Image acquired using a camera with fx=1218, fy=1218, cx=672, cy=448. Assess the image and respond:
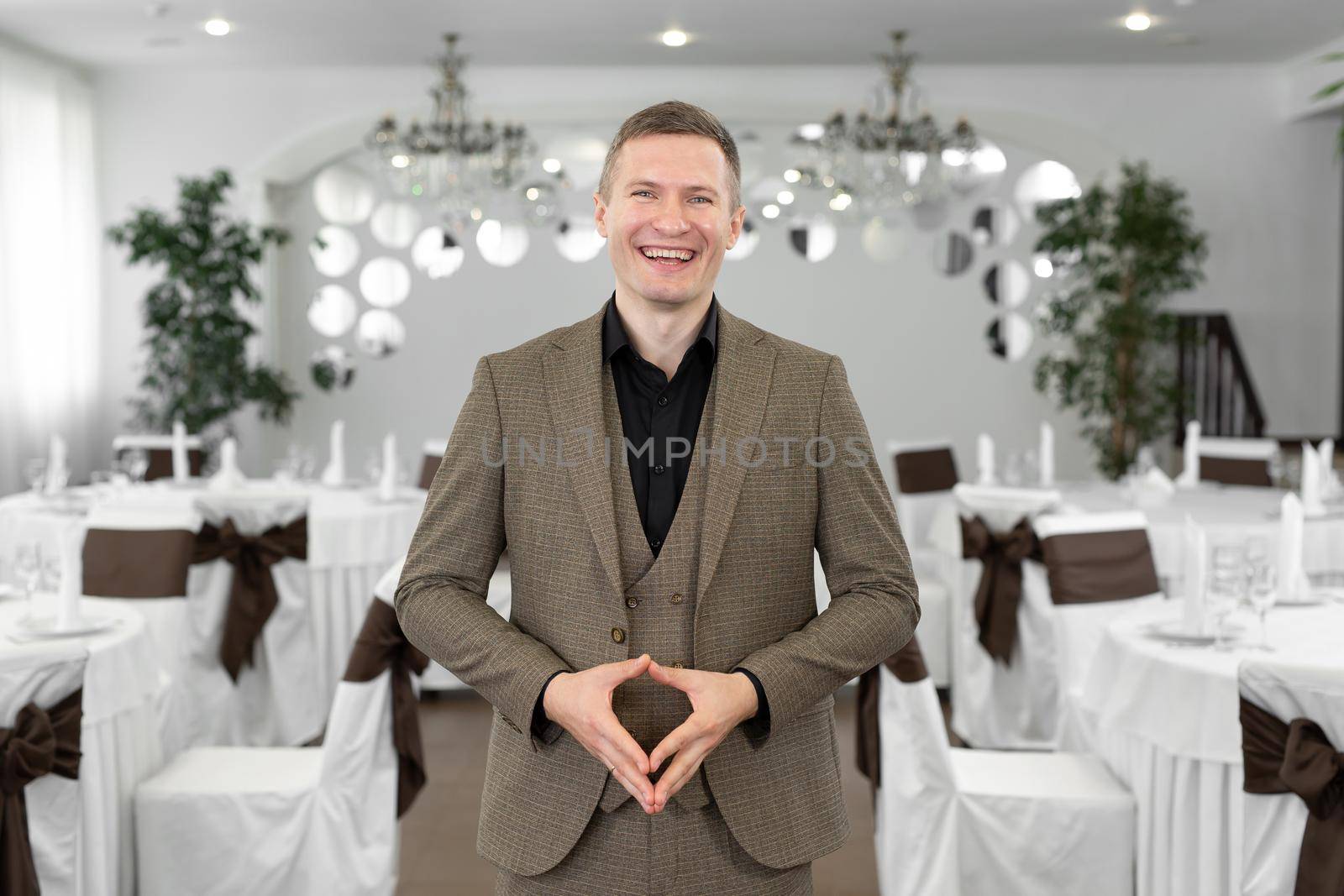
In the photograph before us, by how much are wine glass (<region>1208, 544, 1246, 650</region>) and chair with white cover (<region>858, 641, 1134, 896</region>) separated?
45 cm

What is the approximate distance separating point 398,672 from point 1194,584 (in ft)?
6.37

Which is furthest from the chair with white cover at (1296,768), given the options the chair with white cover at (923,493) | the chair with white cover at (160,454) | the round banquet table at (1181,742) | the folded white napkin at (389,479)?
the chair with white cover at (160,454)

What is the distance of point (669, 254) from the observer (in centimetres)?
131

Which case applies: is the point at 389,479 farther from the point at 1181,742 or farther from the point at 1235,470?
the point at 1235,470

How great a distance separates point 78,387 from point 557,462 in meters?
7.91

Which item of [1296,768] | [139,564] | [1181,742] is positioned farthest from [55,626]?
[1296,768]

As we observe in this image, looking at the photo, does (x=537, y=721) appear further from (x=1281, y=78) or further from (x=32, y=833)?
(x=1281, y=78)

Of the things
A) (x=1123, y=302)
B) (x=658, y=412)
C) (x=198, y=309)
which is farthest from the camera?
(x=1123, y=302)

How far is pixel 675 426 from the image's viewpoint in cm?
140

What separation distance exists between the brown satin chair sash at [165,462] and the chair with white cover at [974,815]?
4738 millimetres

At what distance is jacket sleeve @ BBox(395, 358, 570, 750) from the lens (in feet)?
4.14

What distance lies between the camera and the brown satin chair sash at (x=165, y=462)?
21.6ft

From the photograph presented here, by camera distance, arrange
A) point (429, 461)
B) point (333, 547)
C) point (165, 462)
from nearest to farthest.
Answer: point (333, 547), point (429, 461), point (165, 462)

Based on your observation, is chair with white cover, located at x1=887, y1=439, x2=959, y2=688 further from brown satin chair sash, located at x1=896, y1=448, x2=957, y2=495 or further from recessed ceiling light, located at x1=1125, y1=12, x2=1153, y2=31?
recessed ceiling light, located at x1=1125, y1=12, x2=1153, y2=31
